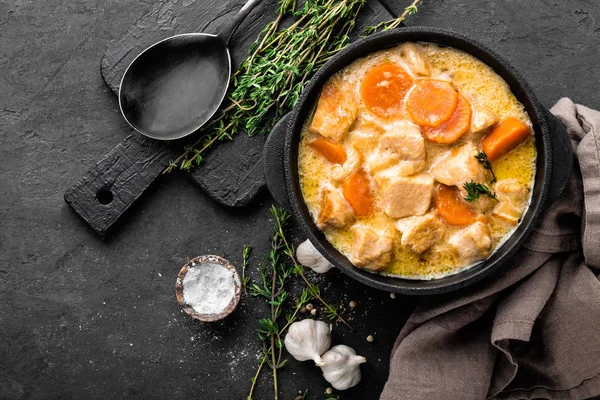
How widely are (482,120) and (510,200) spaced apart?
1.27 feet

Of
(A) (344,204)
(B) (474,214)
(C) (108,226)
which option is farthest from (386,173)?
(C) (108,226)

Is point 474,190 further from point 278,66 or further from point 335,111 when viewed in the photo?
point 278,66

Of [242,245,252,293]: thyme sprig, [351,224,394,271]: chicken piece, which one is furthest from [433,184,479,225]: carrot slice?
[242,245,252,293]: thyme sprig

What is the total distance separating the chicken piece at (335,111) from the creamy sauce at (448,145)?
0.05 metres

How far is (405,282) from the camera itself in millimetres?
3094

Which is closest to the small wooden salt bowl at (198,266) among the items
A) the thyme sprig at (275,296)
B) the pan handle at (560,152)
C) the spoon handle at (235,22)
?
the thyme sprig at (275,296)

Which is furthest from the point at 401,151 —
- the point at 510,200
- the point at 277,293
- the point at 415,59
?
the point at 277,293

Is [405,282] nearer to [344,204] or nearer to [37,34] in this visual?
[344,204]

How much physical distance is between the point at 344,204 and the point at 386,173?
0.78 ft

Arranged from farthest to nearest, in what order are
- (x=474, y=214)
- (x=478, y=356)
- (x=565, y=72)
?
1. (x=565, y=72)
2. (x=478, y=356)
3. (x=474, y=214)

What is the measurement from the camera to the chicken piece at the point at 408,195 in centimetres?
296

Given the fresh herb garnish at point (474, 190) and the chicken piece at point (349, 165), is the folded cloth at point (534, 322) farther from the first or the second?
the chicken piece at point (349, 165)

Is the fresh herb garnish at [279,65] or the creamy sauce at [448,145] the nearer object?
the creamy sauce at [448,145]

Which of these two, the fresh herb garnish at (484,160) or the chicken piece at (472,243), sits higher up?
the fresh herb garnish at (484,160)
